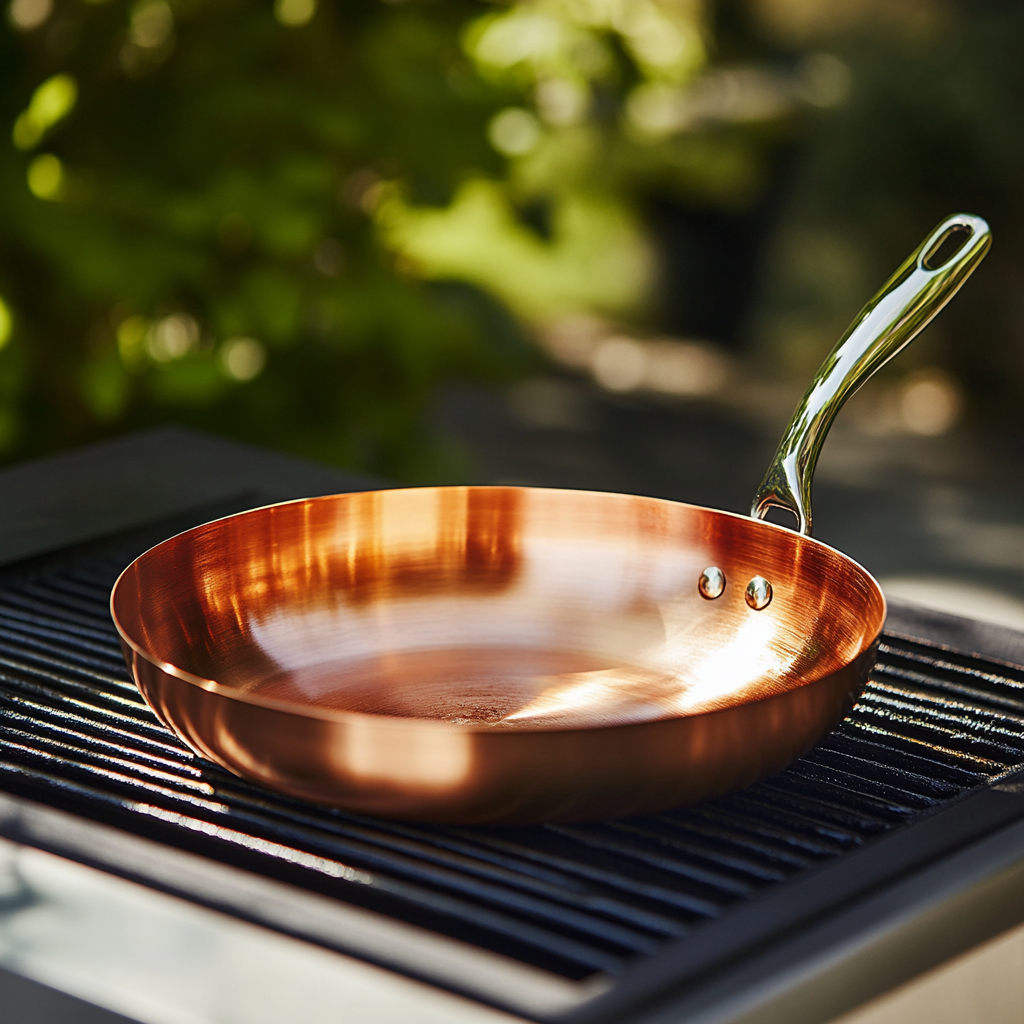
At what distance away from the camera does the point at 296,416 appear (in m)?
2.40

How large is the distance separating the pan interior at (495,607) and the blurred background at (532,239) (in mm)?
1135

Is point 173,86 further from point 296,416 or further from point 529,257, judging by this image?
point 529,257

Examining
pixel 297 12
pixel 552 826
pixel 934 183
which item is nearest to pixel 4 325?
pixel 297 12

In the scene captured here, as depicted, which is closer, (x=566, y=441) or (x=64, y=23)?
(x=64, y=23)

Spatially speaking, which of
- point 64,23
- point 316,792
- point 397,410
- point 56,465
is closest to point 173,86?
point 64,23

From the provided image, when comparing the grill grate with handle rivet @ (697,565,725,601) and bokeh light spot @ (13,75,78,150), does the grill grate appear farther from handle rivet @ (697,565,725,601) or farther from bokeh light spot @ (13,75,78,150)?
bokeh light spot @ (13,75,78,150)

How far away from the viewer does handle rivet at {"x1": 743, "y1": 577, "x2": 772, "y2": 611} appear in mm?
928

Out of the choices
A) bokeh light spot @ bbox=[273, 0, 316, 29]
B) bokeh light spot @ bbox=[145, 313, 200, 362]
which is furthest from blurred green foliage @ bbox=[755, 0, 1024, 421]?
bokeh light spot @ bbox=[145, 313, 200, 362]

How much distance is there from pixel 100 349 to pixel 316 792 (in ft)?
5.74

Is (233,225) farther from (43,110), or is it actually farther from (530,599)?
(530,599)

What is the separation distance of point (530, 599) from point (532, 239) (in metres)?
1.64

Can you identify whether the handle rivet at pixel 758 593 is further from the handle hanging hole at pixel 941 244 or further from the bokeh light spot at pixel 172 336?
the bokeh light spot at pixel 172 336

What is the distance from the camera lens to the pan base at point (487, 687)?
2.89 feet

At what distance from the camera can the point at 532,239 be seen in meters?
2.55
